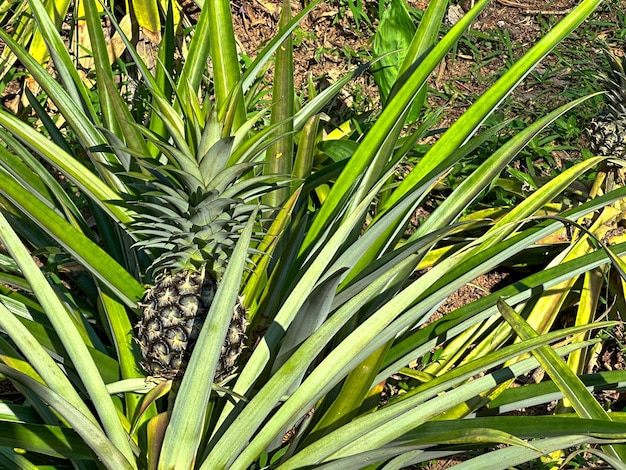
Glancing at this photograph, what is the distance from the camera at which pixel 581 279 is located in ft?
6.70

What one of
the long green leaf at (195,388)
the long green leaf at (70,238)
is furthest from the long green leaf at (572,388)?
the long green leaf at (70,238)

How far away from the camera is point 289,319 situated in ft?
4.15

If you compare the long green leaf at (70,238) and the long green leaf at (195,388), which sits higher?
the long green leaf at (70,238)

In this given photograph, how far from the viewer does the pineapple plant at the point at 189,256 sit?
130 centimetres

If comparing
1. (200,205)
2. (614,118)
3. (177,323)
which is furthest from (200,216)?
(614,118)

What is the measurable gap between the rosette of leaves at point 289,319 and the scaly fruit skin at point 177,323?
6cm

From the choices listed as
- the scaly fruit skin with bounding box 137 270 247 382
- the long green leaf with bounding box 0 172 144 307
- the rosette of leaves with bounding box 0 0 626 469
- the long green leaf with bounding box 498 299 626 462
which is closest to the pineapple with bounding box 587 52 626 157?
the rosette of leaves with bounding box 0 0 626 469

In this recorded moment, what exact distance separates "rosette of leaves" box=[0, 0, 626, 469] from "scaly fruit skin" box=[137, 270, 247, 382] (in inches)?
2.3

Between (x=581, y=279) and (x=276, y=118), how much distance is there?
3.37 ft

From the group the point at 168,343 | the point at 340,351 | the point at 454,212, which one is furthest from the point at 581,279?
the point at 168,343

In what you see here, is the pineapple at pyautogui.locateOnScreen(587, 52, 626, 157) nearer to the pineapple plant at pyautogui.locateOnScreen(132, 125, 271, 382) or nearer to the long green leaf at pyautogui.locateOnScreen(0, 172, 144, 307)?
the pineapple plant at pyautogui.locateOnScreen(132, 125, 271, 382)

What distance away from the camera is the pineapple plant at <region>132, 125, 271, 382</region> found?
1296mm

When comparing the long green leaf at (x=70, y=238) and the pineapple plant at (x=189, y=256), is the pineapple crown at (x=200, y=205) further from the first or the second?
the long green leaf at (x=70, y=238)

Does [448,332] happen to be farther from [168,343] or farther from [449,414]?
[168,343]
